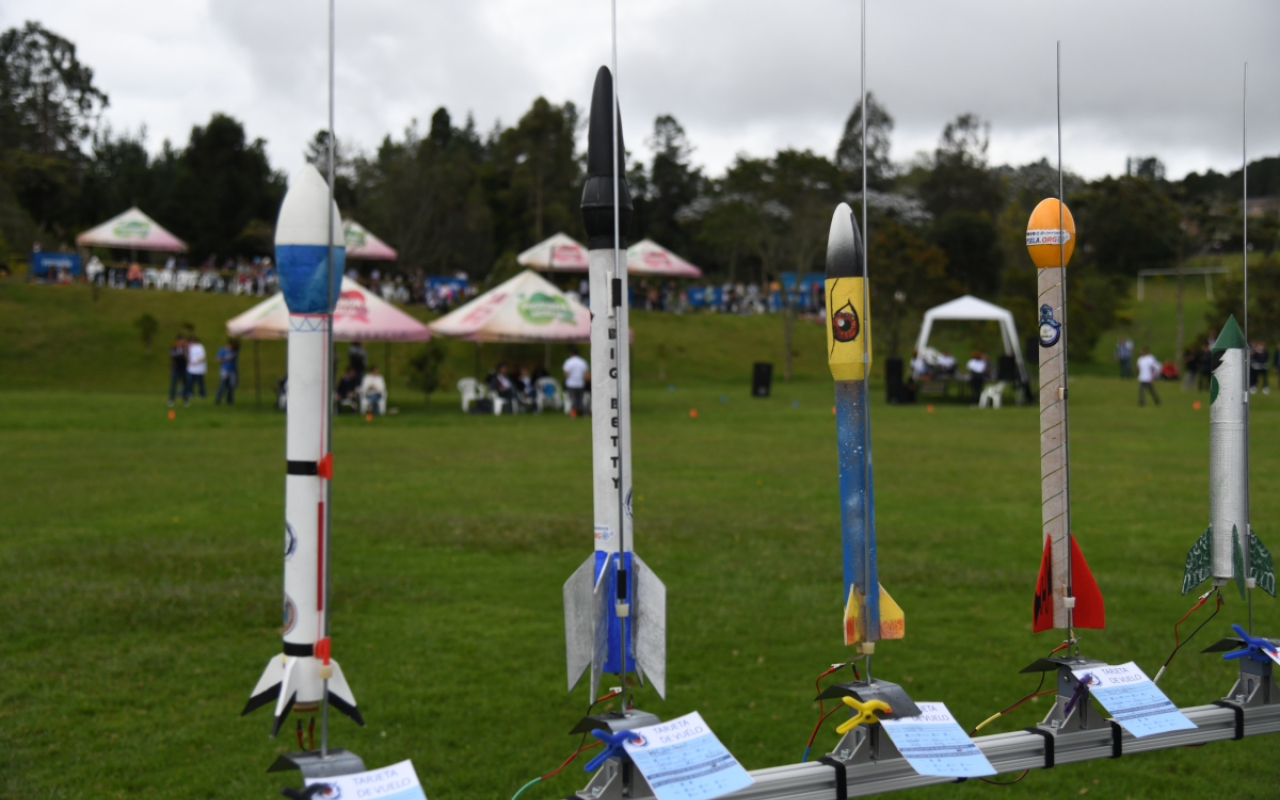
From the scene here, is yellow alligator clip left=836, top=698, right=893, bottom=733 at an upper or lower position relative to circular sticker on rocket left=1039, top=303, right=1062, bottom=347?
lower

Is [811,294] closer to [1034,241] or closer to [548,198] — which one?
[548,198]

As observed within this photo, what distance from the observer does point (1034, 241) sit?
2.69 m

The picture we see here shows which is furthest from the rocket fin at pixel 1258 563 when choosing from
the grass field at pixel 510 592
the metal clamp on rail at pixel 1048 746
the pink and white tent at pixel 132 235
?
the pink and white tent at pixel 132 235

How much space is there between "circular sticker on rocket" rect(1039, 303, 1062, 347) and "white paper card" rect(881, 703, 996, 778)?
95 cm

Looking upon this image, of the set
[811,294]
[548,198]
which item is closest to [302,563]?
[811,294]

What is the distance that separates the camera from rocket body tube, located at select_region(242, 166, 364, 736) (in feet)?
7.02

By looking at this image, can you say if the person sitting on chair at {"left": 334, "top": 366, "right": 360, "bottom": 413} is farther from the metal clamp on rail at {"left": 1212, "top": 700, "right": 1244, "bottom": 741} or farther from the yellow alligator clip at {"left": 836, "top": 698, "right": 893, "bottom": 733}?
the yellow alligator clip at {"left": 836, "top": 698, "right": 893, "bottom": 733}

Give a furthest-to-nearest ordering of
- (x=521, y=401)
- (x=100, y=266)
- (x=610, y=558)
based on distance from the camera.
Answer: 1. (x=100, y=266)
2. (x=521, y=401)
3. (x=610, y=558)

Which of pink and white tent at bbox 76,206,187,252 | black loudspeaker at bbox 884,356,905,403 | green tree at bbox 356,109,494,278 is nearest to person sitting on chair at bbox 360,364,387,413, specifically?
black loudspeaker at bbox 884,356,905,403

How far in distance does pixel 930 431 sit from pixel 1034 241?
19024mm

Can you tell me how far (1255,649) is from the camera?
2.91 m

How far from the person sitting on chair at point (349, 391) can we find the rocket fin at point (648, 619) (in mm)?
23365

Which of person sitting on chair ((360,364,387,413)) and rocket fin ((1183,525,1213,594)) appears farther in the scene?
person sitting on chair ((360,364,387,413))

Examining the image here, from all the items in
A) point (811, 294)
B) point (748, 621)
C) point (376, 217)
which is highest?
point (376, 217)
